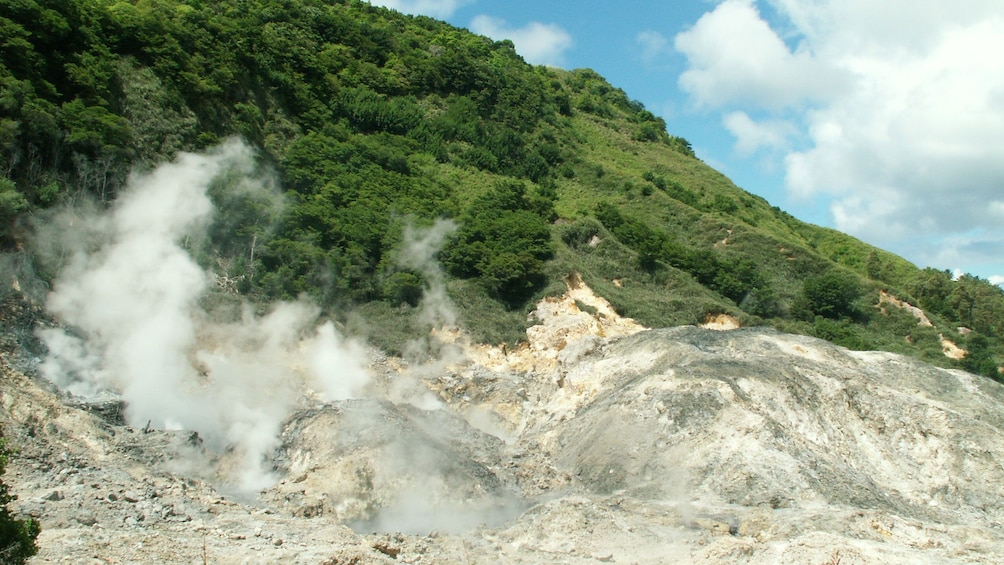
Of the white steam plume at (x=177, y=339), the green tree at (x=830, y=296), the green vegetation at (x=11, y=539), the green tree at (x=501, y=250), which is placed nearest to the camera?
the green vegetation at (x=11, y=539)

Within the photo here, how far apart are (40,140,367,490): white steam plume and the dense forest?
106 centimetres

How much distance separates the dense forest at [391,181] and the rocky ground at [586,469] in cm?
656

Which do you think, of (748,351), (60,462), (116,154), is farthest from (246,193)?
(748,351)

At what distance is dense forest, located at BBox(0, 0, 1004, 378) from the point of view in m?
28.1

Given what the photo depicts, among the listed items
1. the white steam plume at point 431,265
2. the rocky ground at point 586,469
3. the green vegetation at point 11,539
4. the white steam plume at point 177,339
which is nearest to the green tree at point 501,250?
the white steam plume at point 431,265

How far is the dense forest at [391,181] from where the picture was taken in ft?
92.3

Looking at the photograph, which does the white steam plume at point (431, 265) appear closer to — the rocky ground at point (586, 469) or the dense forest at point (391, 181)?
the dense forest at point (391, 181)

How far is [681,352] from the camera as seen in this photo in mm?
25859

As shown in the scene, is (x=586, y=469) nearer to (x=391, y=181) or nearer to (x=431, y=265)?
(x=431, y=265)

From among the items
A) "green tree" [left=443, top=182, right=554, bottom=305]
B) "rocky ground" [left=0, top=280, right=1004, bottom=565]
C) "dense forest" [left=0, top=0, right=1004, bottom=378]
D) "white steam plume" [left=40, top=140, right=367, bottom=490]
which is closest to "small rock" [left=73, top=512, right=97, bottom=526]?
"rocky ground" [left=0, top=280, right=1004, bottom=565]

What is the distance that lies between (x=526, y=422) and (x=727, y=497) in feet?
30.9

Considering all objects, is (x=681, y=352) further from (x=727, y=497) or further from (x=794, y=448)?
(x=727, y=497)

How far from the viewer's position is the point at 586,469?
2092cm

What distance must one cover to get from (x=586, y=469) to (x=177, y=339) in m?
14.5
